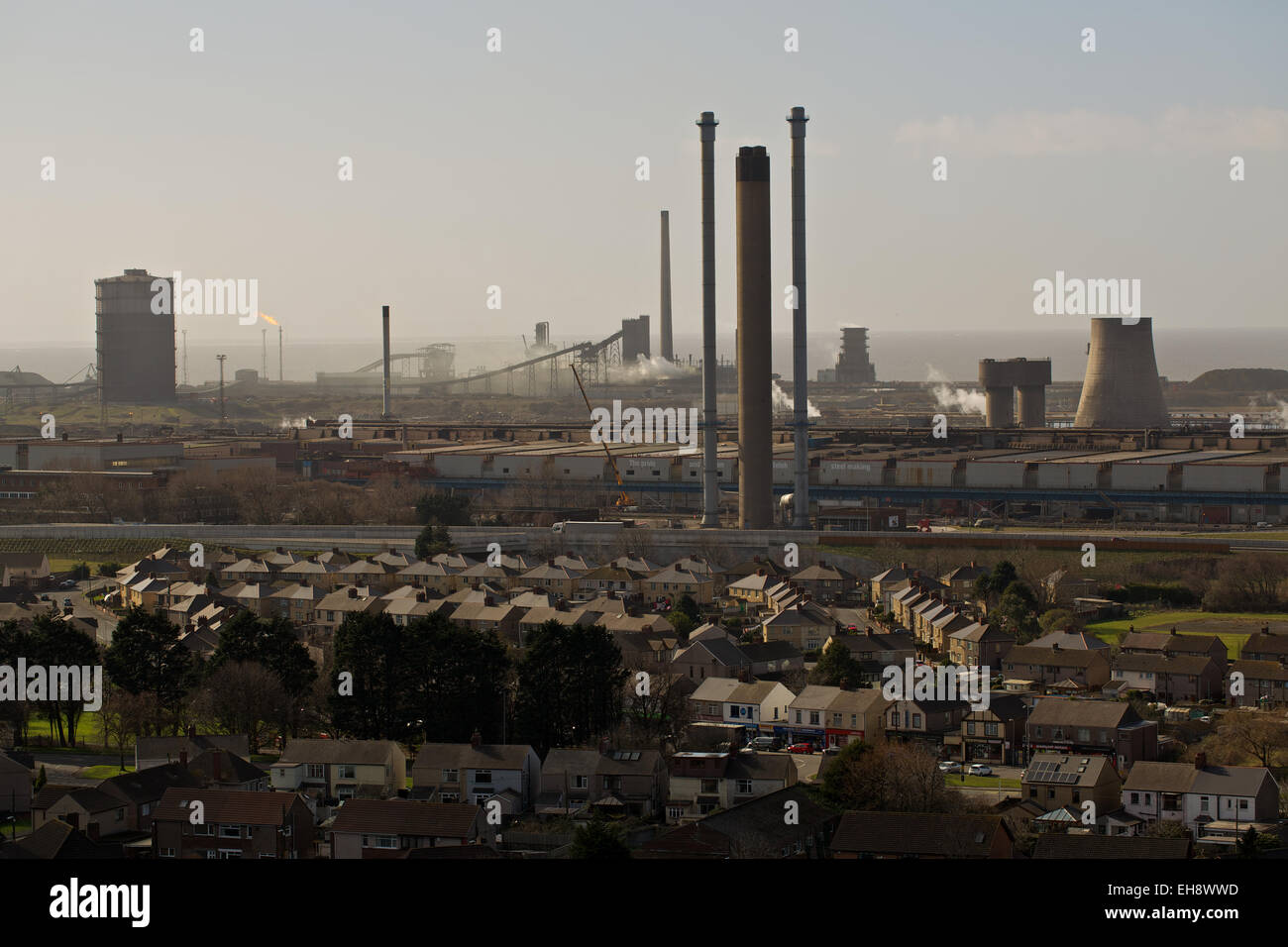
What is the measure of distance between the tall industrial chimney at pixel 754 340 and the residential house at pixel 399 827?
2443cm

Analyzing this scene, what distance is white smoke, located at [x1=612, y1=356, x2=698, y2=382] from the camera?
383 ft

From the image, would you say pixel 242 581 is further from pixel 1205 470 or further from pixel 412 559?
pixel 1205 470

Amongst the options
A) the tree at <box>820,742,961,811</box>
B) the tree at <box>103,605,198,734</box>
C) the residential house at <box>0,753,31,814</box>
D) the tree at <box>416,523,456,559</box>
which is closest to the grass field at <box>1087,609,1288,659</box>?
the tree at <box>820,742,961,811</box>

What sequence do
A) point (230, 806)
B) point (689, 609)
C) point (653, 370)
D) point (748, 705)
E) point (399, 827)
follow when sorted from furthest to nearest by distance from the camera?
point (653, 370) < point (689, 609) < point (748, 705) < point (230, 806) < point (399, 827)

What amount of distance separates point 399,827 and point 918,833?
4.10 metres

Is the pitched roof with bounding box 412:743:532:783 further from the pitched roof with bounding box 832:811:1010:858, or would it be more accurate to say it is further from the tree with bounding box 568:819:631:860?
the pitched roof with bounding box 832:811:1010:858

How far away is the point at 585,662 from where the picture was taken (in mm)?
17109

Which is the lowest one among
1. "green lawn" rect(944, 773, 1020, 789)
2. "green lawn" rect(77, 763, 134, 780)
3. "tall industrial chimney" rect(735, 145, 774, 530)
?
"green lawn" rect(944, 773, 1020, 789)

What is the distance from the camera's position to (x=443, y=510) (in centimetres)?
3728

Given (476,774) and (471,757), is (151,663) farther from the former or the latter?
(476,774)

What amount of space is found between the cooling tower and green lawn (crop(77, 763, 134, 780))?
4708 cm

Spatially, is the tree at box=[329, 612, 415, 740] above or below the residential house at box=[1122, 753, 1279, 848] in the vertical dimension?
above

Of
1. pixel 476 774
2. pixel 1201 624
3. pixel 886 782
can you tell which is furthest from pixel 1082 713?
pixel 1201 624

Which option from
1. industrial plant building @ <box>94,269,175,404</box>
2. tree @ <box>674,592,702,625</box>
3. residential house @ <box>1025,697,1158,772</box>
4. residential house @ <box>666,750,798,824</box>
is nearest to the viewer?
residential house @ <box>666,750,798,824</box>
